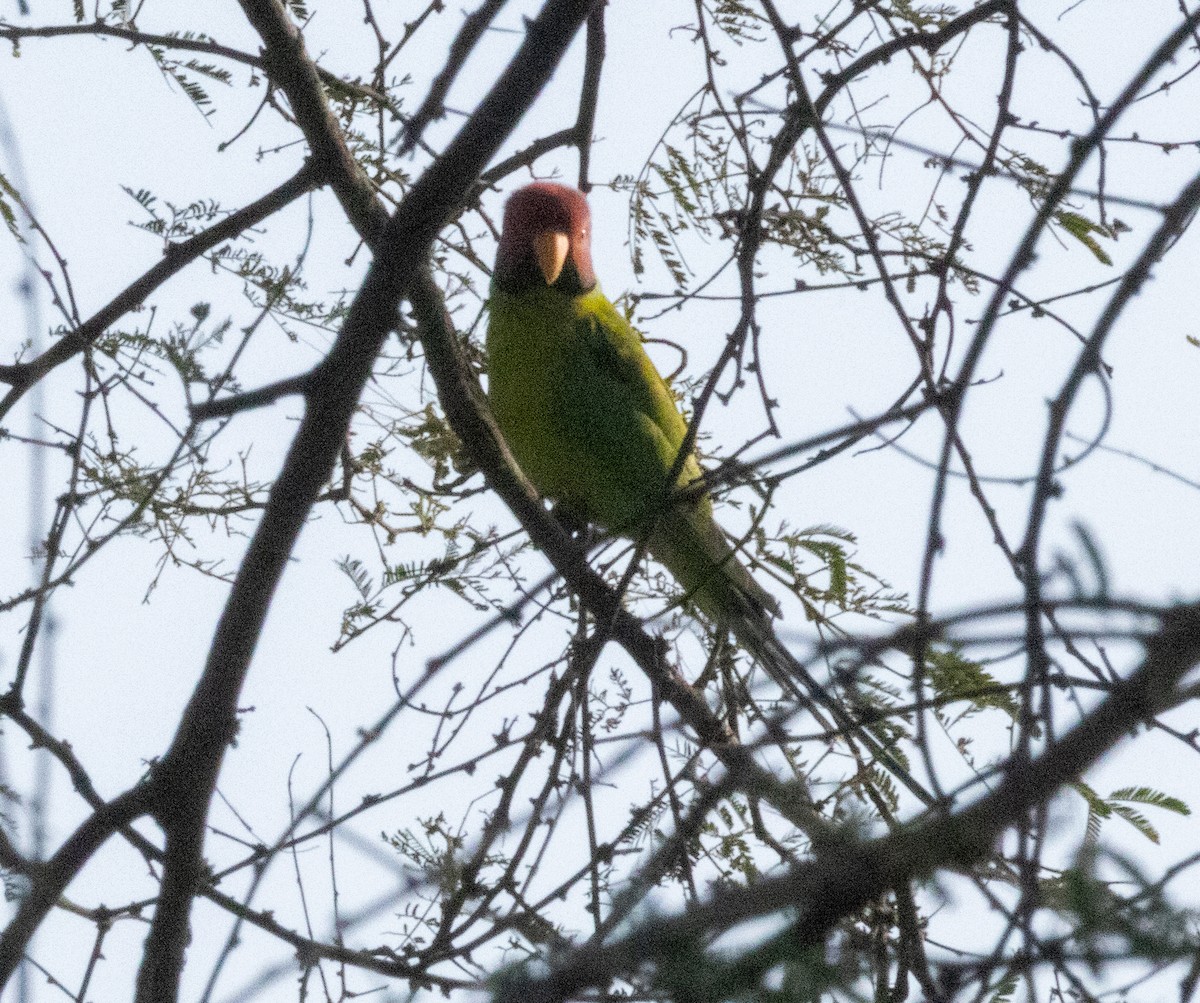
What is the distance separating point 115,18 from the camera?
10.8 ft

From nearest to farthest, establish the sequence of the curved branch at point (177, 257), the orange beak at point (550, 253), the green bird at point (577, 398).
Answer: the curved branch at point (177, 257) < the green bird at point (577, 398) < the orange beak at point (550, 253)

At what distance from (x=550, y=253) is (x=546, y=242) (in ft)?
0.14

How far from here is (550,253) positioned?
13.6 feet

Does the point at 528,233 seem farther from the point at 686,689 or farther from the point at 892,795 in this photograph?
the point at 892,795

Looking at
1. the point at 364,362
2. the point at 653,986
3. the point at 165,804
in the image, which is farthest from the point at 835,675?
the point at 165,804

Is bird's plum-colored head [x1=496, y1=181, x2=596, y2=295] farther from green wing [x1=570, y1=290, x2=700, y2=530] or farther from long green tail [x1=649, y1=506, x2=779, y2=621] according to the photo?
long green tail [x1=649, y1=506, x2=779, y2=621]

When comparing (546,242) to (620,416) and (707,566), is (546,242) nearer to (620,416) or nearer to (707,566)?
(620,416)

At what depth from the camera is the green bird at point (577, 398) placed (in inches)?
159

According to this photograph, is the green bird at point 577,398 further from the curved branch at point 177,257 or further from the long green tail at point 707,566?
the curved branch at point 177,257

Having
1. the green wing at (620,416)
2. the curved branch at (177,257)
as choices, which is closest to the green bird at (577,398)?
the green wing at (620,416)

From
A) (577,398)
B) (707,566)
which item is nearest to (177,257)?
(577,398)

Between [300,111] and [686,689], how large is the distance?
166cm

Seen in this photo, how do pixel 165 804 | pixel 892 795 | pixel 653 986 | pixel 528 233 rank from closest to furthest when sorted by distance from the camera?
pixel 653 986 → pixel 165 804 → pixel 892 795 → pixel 528 233

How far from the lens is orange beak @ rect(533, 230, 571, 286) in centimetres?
415
